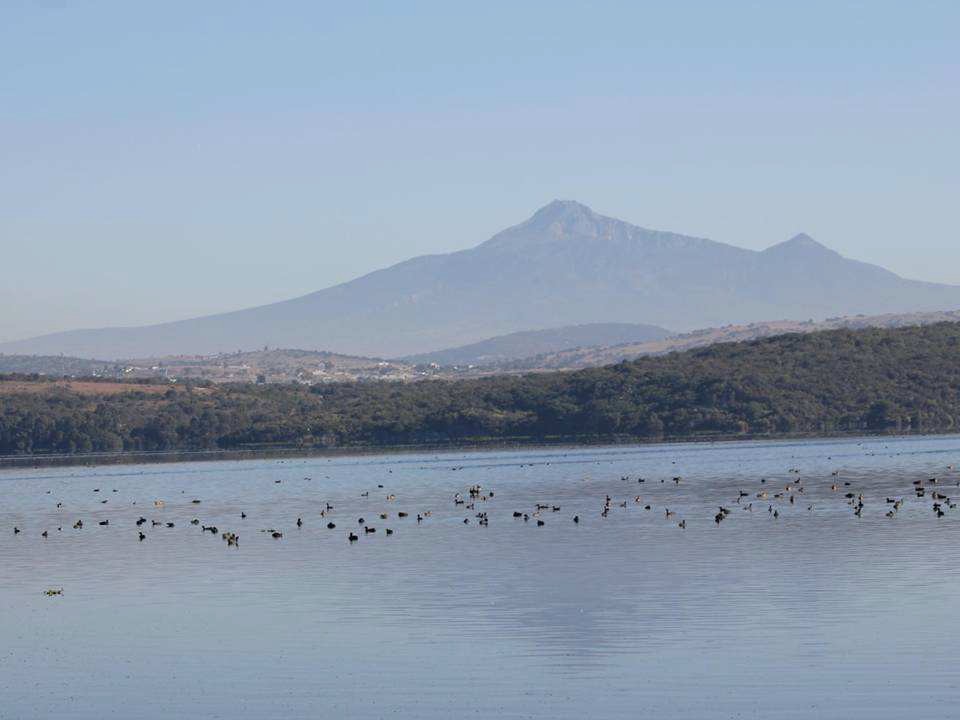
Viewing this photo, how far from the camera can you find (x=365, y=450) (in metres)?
150

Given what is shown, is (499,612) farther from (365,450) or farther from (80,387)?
(80,387)

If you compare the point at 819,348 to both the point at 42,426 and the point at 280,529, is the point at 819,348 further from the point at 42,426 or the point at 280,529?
the point at 280,529

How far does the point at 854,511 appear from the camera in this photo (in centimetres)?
6488

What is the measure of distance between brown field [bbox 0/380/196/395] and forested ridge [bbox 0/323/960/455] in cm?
73

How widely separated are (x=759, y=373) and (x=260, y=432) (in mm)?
47405

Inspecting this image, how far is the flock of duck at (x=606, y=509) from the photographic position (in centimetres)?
6450

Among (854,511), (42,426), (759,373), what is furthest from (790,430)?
(854,511)

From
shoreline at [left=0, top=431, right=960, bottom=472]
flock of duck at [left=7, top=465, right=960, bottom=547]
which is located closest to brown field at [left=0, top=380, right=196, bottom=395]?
shoreline at [left=0, top=431, right=960, bottom=472]

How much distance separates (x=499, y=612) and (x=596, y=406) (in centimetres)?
11728

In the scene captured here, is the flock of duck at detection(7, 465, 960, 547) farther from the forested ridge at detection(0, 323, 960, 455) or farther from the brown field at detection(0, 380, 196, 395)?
the brown field at detection(0, 380, 196, 395)

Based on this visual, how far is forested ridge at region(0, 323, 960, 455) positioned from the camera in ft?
490

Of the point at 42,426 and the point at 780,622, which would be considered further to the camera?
the point at 42,426

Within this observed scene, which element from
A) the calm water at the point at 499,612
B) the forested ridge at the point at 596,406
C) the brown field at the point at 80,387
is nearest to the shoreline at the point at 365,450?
the forested ridge at the point at 596,406

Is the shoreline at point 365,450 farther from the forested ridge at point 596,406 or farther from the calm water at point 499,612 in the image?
the calm water at point 499,612
